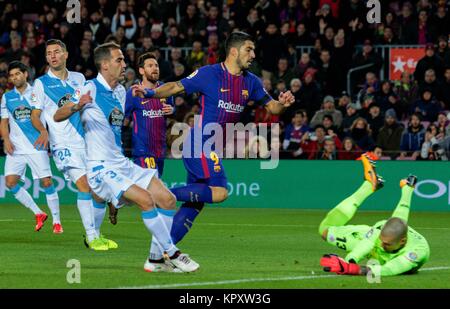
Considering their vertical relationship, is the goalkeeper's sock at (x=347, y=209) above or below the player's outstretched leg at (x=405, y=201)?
below

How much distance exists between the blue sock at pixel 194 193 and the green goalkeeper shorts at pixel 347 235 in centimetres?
135

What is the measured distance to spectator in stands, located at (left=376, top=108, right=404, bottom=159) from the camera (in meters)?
22.1

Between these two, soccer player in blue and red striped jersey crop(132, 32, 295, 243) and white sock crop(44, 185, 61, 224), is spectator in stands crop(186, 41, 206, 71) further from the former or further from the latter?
soccer player in blue and red striped jersey crop(132, 32, 295, 243)

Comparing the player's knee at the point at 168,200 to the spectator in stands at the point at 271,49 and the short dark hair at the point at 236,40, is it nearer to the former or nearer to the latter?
the short dark hair at the point at 236,40

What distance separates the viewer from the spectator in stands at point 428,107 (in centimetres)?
2280

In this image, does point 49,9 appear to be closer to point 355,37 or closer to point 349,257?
point 355,37

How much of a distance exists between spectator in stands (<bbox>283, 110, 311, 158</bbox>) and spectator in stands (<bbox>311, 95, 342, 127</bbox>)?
31 centimetres

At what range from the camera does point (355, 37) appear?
25.2 metres

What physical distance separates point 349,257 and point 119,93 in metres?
3.12

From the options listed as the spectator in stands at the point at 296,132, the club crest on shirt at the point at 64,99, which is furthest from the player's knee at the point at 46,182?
the spectator in stands at the point at 296,132

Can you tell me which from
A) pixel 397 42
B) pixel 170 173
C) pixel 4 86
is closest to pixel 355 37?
pixel 397 42

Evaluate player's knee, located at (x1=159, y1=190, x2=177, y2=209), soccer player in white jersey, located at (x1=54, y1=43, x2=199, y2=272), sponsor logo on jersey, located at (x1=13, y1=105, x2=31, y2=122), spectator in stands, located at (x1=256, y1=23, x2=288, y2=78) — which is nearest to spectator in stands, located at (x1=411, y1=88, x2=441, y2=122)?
spectator in stands, located at (x1=256, y1=23, x2=288, y2=78)

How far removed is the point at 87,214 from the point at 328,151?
9.12m

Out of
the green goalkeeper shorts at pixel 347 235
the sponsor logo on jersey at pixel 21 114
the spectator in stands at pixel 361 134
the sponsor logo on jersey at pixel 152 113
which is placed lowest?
the spectator in stands at pixel 361 134
